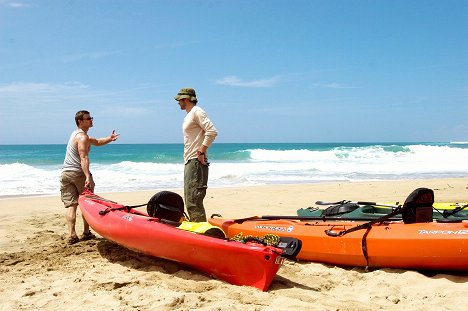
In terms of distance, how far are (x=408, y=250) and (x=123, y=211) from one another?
2.91 meters

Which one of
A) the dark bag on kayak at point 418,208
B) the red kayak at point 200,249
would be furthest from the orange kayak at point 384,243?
the red kayak at point 200,249

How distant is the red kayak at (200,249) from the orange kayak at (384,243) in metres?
0.97

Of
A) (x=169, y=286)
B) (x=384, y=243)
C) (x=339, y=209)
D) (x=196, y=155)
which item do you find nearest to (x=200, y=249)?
(x=169, y=286)

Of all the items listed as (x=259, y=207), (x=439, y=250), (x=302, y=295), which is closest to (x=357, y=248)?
(x=439, y=250)

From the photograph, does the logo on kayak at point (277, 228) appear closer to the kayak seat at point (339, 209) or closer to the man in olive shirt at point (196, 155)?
the man in olive shirt at point (196, 155)

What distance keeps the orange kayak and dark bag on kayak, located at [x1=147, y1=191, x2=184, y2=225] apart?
3.29ft

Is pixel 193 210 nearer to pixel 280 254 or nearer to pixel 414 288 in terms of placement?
pixel 280 254

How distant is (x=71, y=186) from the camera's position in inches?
218

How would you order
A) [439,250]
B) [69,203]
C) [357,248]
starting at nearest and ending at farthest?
[439,250] < [357,248] < [69,203]

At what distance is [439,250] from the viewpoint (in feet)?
13.4

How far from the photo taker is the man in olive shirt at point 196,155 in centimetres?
498

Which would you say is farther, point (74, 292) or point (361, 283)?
point (361, 283)

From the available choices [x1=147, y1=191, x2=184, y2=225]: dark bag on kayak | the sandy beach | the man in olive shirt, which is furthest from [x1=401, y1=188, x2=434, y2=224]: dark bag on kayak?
[x1=147, y1=191, x2=184, y2=225]: dark bag on kayak

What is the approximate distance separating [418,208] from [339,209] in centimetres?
150
